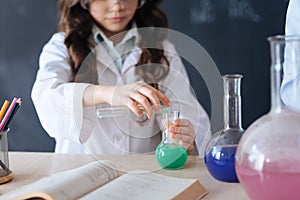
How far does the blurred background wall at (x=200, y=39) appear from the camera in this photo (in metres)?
1.53

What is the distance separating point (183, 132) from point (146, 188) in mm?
168

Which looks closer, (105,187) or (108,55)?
(105,187)

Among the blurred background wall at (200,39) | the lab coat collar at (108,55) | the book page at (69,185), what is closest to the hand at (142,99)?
the book page at (69,185)

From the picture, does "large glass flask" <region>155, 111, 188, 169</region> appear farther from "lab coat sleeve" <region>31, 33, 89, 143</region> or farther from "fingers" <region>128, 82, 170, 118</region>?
"lab coat sleeve" <region>31, 33, 89, 143</region>

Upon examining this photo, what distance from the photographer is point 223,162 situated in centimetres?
74

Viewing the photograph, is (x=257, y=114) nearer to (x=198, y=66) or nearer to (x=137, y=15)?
(x=137, y=15)

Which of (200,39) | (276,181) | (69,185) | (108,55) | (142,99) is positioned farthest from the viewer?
(200,39)

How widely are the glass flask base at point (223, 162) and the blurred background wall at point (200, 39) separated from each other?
71 centimetres

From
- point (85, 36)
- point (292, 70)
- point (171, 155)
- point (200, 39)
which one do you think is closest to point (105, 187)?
point (171, 155)

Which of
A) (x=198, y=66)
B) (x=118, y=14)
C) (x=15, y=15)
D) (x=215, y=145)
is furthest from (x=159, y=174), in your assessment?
(x=15, y=15)

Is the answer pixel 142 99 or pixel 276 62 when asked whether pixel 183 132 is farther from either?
pixel 276 62

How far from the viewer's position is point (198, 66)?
91 cm

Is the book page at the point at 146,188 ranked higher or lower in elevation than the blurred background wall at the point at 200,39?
lower

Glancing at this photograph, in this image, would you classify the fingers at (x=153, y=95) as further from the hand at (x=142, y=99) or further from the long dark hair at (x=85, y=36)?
the long dark hair at (x=85, y=36)
